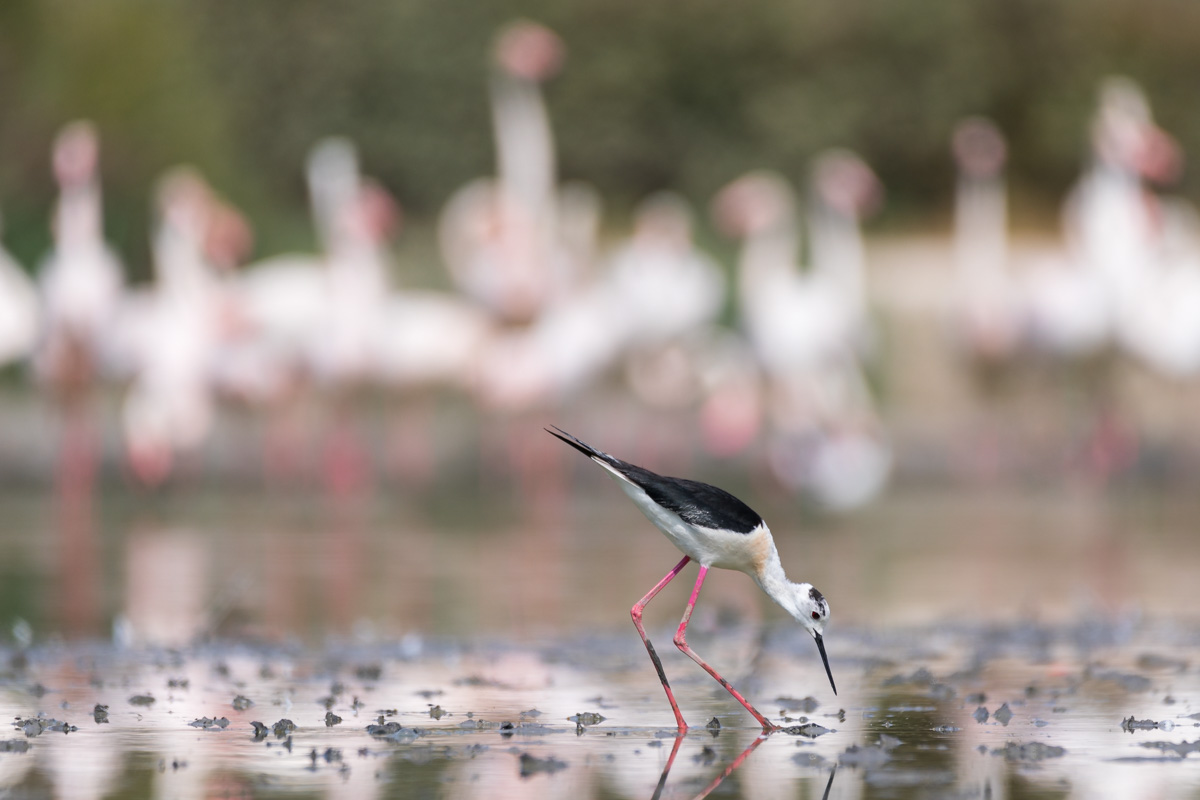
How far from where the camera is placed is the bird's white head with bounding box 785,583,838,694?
20.8ft

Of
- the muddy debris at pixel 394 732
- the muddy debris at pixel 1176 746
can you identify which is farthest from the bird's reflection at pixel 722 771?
the muddy debris at pixel 1176 746

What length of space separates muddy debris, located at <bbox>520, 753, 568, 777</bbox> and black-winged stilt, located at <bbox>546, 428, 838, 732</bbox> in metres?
0.77

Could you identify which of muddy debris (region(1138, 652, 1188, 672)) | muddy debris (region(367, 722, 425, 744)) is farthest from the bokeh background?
muddy debris (region(367, 722, 425, 744))

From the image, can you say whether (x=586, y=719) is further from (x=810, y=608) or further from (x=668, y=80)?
(x=668, y=80)

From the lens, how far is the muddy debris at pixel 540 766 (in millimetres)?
5129

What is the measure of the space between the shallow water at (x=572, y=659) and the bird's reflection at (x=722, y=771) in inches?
0.7

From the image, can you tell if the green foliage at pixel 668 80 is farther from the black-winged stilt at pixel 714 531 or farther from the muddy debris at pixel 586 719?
the muddy debris at pixel 586 719

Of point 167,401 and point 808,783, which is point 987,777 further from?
point 167,401

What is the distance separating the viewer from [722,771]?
17.1 ft

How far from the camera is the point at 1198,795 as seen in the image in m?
4.77

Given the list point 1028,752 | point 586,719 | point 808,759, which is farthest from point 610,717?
point 1028,752

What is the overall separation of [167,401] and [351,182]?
4336 millimetres

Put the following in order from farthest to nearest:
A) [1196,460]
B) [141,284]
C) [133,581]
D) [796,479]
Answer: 1. [141,284]
2. [1196,460]
3. [796,479]
4. [133,581]

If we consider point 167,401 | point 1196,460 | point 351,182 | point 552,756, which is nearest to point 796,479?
point 1196,460
